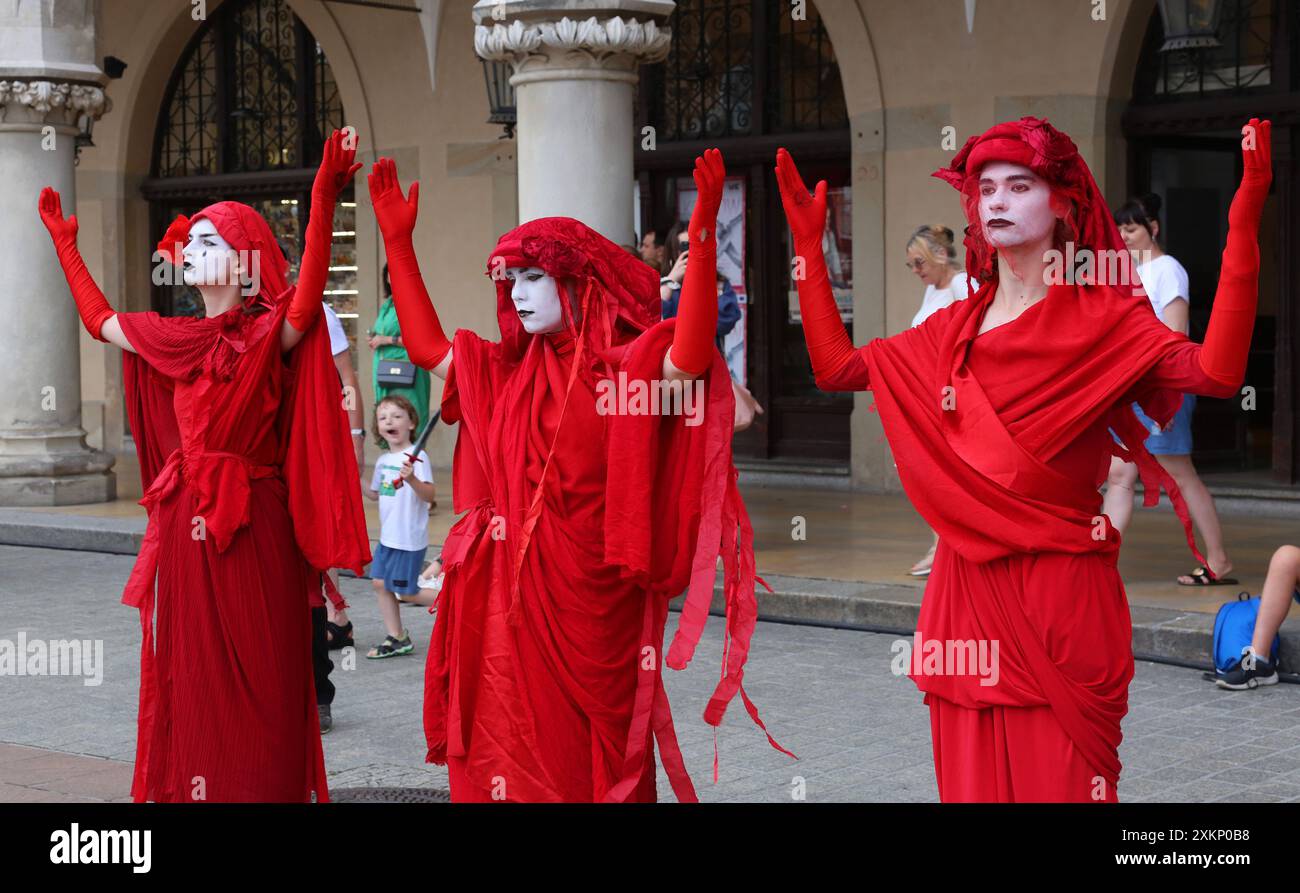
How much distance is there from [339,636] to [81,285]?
321cm

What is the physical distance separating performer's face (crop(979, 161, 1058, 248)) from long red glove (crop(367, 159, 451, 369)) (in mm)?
1598

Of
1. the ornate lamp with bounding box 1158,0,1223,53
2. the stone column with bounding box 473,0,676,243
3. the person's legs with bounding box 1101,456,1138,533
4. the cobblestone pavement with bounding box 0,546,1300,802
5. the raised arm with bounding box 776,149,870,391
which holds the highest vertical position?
the ornate lamp with bounding box 1158,0,1223,53

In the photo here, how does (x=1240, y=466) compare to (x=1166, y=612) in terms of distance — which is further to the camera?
(x=1240, y=466)

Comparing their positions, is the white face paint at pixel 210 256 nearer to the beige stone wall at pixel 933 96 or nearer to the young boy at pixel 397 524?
the young boy at pixel 397 524

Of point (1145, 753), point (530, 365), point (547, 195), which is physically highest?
point (547, 195)

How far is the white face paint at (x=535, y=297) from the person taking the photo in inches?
195

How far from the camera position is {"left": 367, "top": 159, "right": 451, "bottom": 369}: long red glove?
16.9 feet

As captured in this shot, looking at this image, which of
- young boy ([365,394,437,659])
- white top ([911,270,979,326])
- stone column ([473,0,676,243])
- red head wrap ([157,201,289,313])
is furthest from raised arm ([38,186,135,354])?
white top ([911,270,979,326])

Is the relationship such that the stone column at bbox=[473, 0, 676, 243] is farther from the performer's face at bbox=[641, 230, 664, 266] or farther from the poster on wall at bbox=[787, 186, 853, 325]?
the poster on wall at bbox=[787, 186, 853, 325]

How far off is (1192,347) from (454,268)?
13511 millimetres
